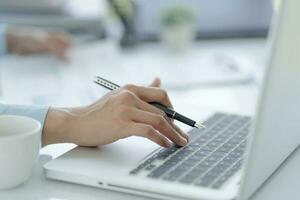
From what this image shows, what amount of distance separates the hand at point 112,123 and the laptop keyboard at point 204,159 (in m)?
0.03

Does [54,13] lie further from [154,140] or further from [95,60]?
[154,140]

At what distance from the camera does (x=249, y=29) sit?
1907mm

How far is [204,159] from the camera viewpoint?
2.91ft

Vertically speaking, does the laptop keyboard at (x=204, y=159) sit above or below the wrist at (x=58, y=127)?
below

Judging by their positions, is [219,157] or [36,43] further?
[36,43]

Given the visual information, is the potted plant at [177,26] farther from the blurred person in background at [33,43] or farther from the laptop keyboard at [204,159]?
the laptop keyboard at [204,159]

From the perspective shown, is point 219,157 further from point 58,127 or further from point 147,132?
point 58,127

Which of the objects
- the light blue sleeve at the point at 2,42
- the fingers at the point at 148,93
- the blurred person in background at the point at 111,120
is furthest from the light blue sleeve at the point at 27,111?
the light blue sleeve at the point at 2,42

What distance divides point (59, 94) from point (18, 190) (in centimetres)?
52

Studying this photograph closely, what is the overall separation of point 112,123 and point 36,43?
775mm

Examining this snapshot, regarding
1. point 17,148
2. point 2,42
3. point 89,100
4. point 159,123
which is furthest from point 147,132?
point 2,42

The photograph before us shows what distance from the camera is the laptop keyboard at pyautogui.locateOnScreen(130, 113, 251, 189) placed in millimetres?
818

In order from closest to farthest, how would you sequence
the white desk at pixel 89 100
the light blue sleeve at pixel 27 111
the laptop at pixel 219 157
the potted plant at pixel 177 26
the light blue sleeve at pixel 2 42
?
the laptop at pixel 219 157 < the white desk at pixel 89 100 < the light blue sleeve at pixel 27 111 < the light blue sleeve at pixel 2 42 < the potted plant at pixel 177 26

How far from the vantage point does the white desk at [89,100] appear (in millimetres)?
840
